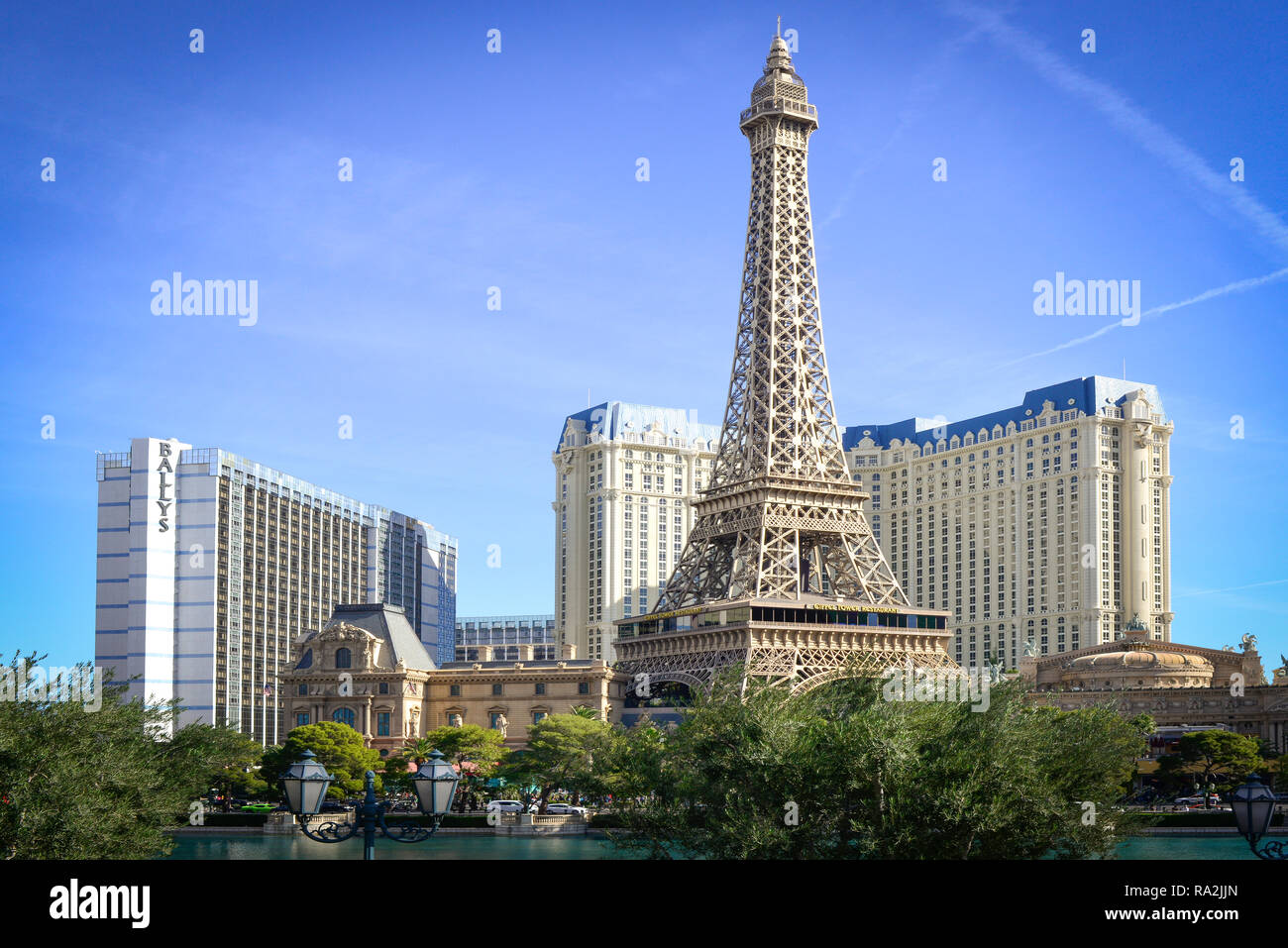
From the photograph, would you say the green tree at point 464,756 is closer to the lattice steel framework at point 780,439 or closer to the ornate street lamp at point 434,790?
the lattice steel framework at point 780,439

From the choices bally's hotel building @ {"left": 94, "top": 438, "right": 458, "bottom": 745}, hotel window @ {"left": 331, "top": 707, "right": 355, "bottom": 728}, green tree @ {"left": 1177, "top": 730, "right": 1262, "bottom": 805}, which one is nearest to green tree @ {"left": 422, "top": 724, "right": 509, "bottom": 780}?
hotel window @ {"left": 331, "top": 707, "right": 355, "bottom": 728}

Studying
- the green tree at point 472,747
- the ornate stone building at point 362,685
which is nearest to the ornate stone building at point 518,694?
the ornate stone building at point 362,685

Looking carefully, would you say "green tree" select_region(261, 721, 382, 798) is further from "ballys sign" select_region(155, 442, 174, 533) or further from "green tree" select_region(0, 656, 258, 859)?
"ballys sign" select_region(155, 442, 174, 533)

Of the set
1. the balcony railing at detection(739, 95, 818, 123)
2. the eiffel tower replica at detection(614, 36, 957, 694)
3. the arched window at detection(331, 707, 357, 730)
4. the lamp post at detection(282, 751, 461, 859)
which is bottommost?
the arched window at detection(331, 707, 357, 730)

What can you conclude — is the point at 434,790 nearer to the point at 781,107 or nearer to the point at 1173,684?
the point at 781,107

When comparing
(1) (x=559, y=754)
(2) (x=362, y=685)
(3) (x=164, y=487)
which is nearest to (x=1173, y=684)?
(1) (x=559, y=754)

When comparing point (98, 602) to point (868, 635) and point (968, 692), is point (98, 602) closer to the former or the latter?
point (868, 635)
